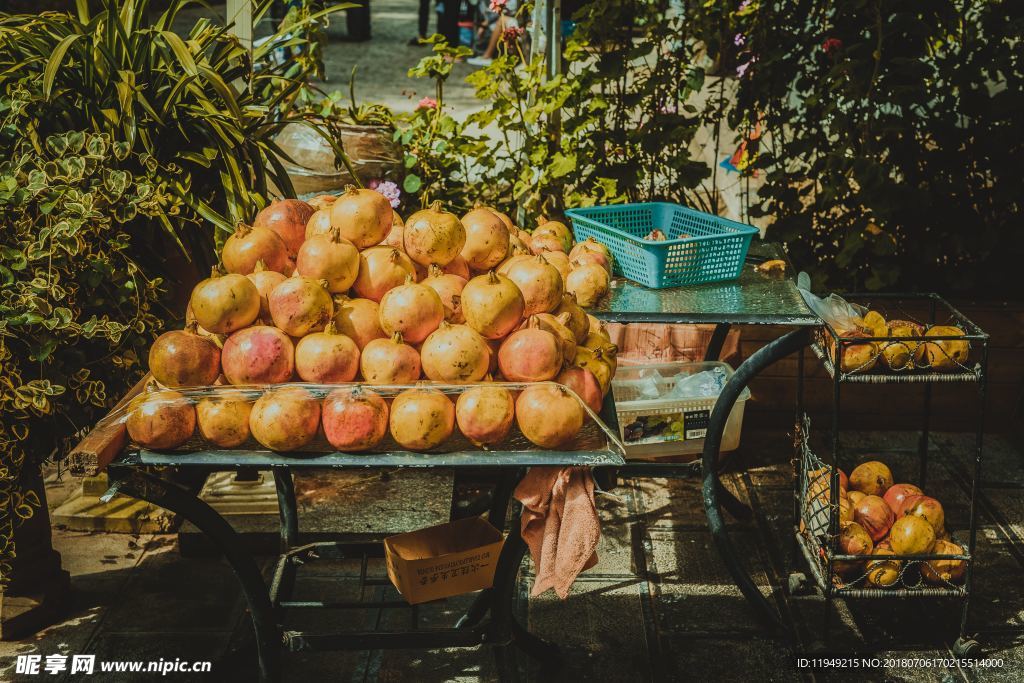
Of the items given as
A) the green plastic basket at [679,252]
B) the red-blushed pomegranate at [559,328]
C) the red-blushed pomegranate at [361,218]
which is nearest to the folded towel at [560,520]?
the red-blushed pomegranate at [559,328]

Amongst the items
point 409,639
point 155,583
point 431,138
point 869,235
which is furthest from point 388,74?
point 409,639

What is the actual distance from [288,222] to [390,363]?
604 millimetres

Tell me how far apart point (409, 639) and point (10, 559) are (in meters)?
1.39

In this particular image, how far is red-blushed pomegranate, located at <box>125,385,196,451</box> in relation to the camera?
87.9 inches

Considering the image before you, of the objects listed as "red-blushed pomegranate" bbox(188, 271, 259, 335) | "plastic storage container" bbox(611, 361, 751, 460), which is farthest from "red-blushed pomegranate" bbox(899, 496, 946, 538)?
"red-blushed pomegranate" bbox(188, 271, 259, 335)

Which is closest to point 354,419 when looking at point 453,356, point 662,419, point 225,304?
point 453,356

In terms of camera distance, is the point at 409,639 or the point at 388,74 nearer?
the point at 409,639

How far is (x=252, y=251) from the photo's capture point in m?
2.50

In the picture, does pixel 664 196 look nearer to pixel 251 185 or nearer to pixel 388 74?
pixel 251 185

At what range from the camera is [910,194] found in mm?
4258

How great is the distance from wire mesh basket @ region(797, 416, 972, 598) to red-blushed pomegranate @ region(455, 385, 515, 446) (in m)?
1.33

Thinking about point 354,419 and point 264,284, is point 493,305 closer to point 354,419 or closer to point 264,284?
point 354,419

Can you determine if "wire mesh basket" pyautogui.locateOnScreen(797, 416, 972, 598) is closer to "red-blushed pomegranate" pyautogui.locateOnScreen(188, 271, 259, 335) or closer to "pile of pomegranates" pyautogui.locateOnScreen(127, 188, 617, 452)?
"pile of pomegranates" pyautogui.locateOnScreen(127, 188, 617, 452)

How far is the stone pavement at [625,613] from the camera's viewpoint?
3.10 metres
